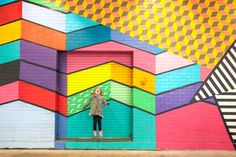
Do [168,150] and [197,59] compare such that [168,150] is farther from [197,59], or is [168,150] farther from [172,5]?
[172,5]

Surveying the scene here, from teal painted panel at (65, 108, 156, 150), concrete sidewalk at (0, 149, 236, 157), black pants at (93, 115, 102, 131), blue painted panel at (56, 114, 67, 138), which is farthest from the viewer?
blue painted panel at (56, 114, 67, 138)

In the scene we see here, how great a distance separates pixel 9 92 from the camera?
9.83m

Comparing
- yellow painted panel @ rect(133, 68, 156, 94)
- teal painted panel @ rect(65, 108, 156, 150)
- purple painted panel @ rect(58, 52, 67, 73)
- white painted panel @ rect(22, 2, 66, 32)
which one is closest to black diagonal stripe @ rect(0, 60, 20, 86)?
purple painted panel @ rect(58, 52, 67, 73)

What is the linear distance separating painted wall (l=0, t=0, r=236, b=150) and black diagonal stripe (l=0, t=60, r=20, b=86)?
0.03 m

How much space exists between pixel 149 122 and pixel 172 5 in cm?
375

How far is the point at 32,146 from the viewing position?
32.0 ft

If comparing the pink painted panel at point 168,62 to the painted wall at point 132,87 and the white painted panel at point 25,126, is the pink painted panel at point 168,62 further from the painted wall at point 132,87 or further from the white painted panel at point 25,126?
the white painted panel at point 25,126

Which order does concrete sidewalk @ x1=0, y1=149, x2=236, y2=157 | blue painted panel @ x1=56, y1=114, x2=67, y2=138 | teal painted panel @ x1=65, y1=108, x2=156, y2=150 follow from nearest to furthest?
concrete sidewalk @ x1=0, y1=149, x2=236, y2=157 < teal painted panel @ x1=65, y1=108, x2=156, y2=150 < blue painted panel @ x1=56, y1=114, x2=67, y2=138

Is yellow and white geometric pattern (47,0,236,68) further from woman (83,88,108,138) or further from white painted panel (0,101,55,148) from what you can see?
white painted panel (0,101,55,148)

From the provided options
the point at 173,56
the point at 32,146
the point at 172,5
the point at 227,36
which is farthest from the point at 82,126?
the point at 227,36

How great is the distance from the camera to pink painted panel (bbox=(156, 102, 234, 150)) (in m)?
9.76

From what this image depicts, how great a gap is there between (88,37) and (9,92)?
3012 millimetres

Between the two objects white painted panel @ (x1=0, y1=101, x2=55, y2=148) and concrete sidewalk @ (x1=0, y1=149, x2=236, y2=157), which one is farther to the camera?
white painted panel @ (x1=0, y1=101, x2=55, y2=148)

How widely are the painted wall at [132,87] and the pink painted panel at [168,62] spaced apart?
3 cm
